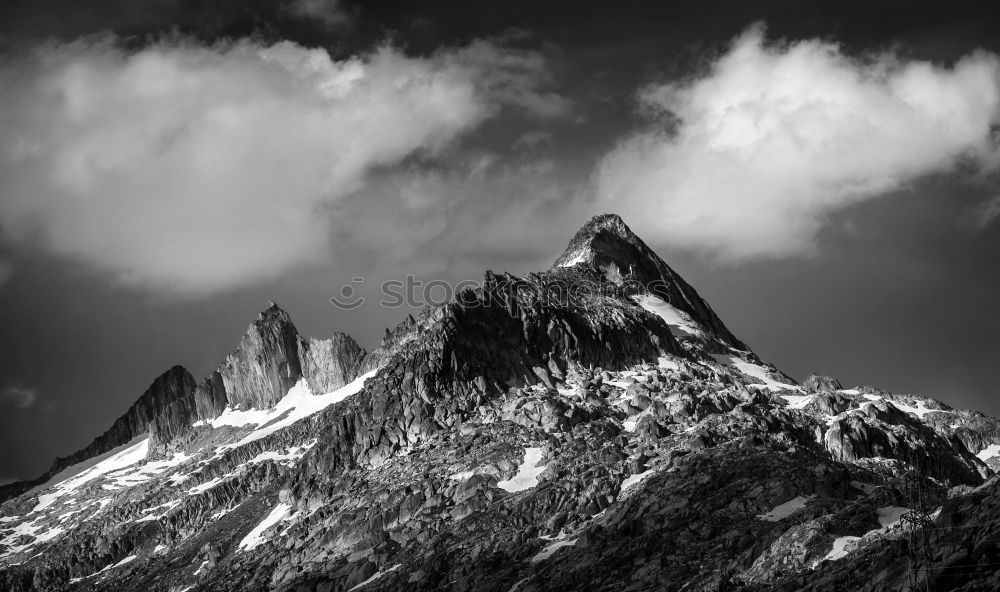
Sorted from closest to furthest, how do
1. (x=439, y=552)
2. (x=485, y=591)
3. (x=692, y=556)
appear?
(x=692, y=556)
(x=485, y=591)
(x=439, y=552)

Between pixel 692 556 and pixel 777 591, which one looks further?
pixel 692 556

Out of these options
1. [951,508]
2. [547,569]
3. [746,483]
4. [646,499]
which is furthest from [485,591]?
[951,508]

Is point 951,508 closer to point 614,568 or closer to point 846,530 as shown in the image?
point 846,530

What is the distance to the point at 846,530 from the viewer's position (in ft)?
490

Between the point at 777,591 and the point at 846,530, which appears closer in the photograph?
the point at 777,591

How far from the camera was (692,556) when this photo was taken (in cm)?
16275

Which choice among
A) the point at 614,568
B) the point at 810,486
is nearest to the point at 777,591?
the point at 614,568

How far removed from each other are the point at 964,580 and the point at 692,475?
87.0 meters

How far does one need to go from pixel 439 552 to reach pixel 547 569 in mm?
29176

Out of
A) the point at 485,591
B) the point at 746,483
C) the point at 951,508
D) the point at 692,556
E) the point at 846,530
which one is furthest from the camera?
the point at 746,483

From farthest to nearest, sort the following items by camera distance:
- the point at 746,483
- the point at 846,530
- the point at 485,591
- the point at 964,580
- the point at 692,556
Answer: the point at 746,483 < the point at 485,591 < the point at 692,556 < the point at 846,530 < the point at 964,580

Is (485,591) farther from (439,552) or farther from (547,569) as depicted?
(439,552)

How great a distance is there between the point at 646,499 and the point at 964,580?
82.2 meters

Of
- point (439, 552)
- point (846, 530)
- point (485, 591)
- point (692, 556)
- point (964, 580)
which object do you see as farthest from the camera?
point (439, 552)
